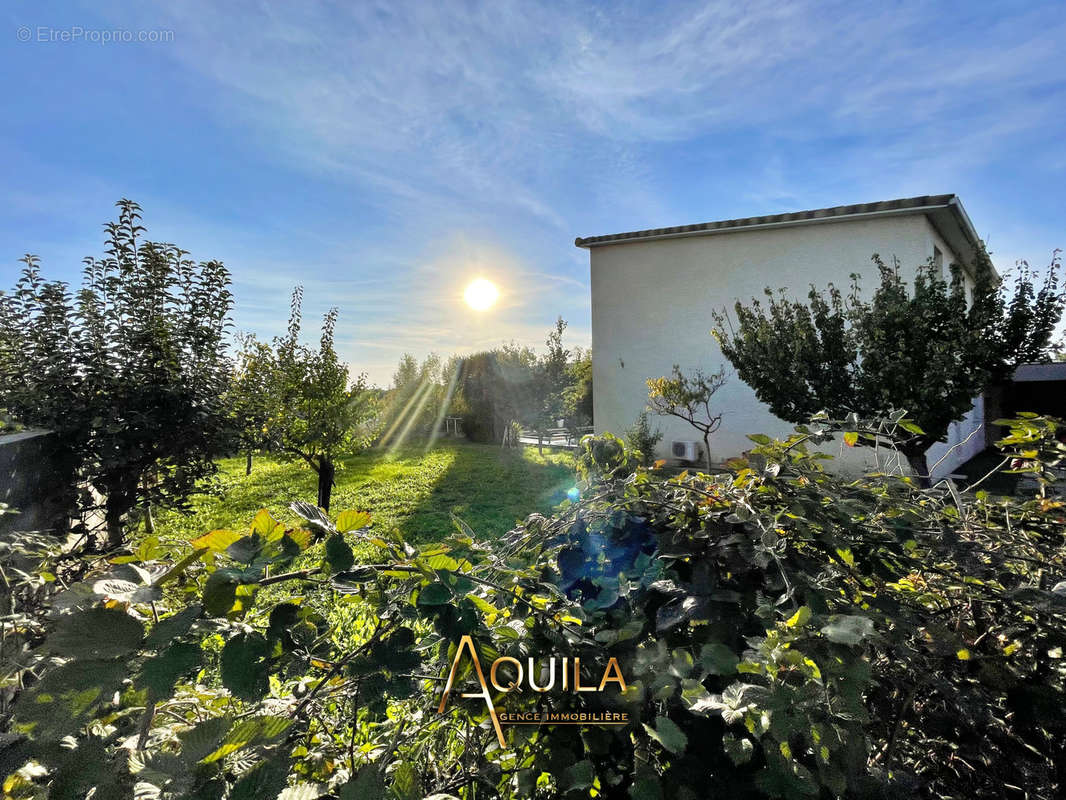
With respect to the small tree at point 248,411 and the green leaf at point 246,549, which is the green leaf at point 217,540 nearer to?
the green leaf at point 246,549

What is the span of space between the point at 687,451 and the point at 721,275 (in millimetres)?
4315

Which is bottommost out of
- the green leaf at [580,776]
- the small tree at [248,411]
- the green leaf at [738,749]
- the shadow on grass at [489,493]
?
the shadow on grass at [489,493]

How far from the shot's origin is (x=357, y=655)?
70 centimetres

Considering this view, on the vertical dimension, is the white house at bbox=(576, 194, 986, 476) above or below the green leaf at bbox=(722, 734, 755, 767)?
above

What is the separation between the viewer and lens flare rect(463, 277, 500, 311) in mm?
11664

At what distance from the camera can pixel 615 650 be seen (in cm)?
91

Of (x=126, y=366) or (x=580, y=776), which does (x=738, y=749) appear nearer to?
(x=580, y=776)

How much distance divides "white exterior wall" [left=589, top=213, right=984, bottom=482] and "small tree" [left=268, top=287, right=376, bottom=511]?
7094 mm

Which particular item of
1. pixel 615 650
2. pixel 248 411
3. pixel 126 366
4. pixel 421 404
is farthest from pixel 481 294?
pixel 615 650

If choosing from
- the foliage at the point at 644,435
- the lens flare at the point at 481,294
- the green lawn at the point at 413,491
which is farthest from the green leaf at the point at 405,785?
the lens flare at the point at 481,294

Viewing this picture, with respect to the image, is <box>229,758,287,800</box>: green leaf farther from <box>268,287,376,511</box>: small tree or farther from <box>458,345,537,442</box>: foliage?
<box>458,345,537,442</box>: foliage

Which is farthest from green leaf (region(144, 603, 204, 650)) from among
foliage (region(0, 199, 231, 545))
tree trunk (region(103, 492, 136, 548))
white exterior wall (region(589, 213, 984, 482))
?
white exterior wall (region(589, 213, 984, 482))

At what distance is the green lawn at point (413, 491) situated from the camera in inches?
269
